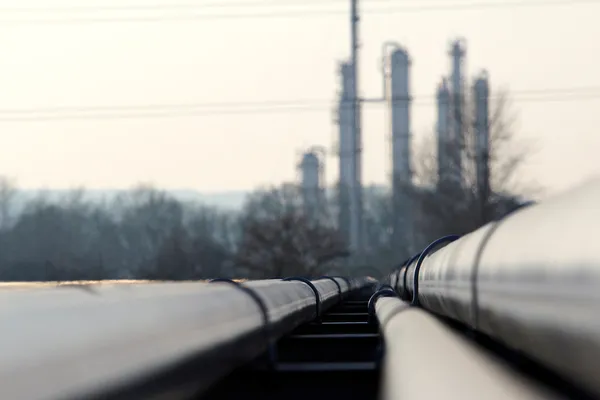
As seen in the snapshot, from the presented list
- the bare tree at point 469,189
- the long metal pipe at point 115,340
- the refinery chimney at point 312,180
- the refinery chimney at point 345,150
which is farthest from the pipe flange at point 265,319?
the refinery chimney at point 312,180

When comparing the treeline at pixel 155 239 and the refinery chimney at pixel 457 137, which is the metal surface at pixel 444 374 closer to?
the refinery chimney at pixel 457 137

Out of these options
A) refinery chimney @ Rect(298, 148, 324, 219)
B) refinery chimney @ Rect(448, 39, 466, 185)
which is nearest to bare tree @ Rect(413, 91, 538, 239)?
refinery chimney @ Rect(448, 39, 466, 185)

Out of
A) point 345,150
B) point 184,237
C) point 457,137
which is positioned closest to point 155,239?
point 184,237

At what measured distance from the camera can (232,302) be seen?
5.98 metres

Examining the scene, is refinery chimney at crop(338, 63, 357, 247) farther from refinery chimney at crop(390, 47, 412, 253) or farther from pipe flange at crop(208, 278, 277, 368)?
pipe flange at crop(208, 278, 277, 368)

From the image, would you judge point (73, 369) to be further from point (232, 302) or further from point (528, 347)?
point (232, 302)

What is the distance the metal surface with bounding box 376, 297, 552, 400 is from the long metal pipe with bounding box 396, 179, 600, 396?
0.17 metres

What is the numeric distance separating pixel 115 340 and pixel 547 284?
1.24 metres

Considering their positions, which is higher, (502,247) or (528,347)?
(502,247)

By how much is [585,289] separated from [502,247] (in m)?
1.75

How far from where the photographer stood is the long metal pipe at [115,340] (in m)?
2.97

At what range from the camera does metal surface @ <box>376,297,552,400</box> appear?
2.91 metres

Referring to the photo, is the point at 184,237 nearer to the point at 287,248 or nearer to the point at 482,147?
the point at 287,248

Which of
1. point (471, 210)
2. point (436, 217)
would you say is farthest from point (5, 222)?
point (471, 210)
